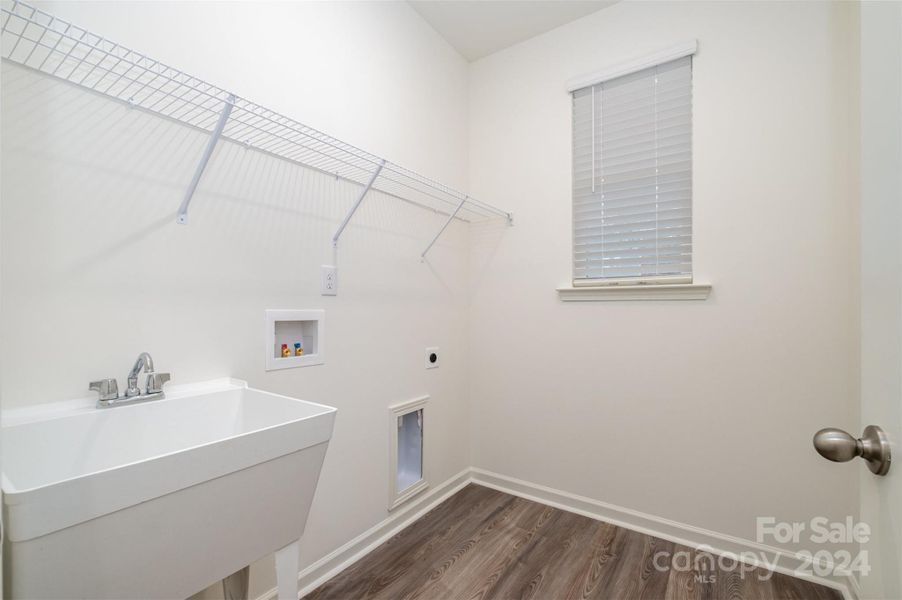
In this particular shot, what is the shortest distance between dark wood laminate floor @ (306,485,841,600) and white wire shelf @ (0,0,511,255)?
1.42 m

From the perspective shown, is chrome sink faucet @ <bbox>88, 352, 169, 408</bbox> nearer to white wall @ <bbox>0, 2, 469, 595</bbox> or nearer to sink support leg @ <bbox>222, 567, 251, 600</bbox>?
white wall @ <bbox>0, 2, 469, 595</bbox>

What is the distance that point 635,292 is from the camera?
6.47 feet

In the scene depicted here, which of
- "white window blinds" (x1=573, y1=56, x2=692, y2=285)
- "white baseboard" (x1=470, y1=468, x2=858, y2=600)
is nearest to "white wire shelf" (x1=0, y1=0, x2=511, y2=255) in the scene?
"white window blinds" (x1=573, y1=56, x2=692, y2=285)

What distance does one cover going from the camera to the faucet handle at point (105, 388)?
3.33ft

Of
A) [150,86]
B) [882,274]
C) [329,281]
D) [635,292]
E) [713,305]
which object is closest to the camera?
[882,274]

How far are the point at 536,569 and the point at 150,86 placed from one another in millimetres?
2155

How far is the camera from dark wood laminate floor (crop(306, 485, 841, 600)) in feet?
5.07

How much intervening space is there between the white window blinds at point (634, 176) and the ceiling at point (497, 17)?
1.35ft

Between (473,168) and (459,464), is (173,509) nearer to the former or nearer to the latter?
(459,464)

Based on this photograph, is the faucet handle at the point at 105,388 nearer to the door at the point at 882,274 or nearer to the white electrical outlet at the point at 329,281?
the white electrical outlet at the point at 329,281

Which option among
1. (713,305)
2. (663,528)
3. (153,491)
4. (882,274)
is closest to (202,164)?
(153,491)

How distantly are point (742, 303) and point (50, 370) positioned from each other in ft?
7.77

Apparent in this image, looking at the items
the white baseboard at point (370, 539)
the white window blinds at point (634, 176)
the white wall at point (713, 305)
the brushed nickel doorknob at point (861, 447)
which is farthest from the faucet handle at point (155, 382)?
the white window blinds at point (634, 176)

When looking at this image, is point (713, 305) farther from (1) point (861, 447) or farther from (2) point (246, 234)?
(2) point (246, 234)
